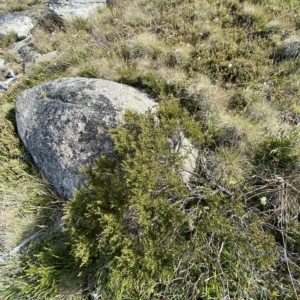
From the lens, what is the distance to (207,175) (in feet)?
9.67

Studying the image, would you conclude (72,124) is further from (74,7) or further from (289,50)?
(74,7)

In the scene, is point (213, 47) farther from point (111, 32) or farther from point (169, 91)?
point (111, 32)

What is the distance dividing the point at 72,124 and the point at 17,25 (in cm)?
747

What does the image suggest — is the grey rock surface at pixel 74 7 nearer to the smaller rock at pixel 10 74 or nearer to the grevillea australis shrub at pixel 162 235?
the smaller rock at pixel 10 74

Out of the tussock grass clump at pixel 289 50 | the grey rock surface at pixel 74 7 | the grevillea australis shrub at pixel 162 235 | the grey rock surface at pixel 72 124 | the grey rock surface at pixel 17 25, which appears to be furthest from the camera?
the grey rock surface at pixel 17 25

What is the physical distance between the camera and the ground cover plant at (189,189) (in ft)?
7.75

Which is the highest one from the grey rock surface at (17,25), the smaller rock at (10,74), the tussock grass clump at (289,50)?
the grey rock surface at (17,25)

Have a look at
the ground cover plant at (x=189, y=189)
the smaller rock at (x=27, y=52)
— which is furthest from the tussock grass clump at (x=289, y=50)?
the smaller rock at (x=27, y=52)

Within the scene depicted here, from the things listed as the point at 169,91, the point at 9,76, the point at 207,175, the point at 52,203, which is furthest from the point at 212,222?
the point at 9,76

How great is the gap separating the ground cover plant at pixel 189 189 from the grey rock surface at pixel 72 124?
320 mm

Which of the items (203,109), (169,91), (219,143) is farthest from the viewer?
(169,91)

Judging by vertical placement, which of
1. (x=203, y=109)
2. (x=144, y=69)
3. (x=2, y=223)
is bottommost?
(x=2, y=223)

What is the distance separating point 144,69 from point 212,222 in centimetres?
301

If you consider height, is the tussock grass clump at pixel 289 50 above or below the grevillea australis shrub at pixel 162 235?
above
